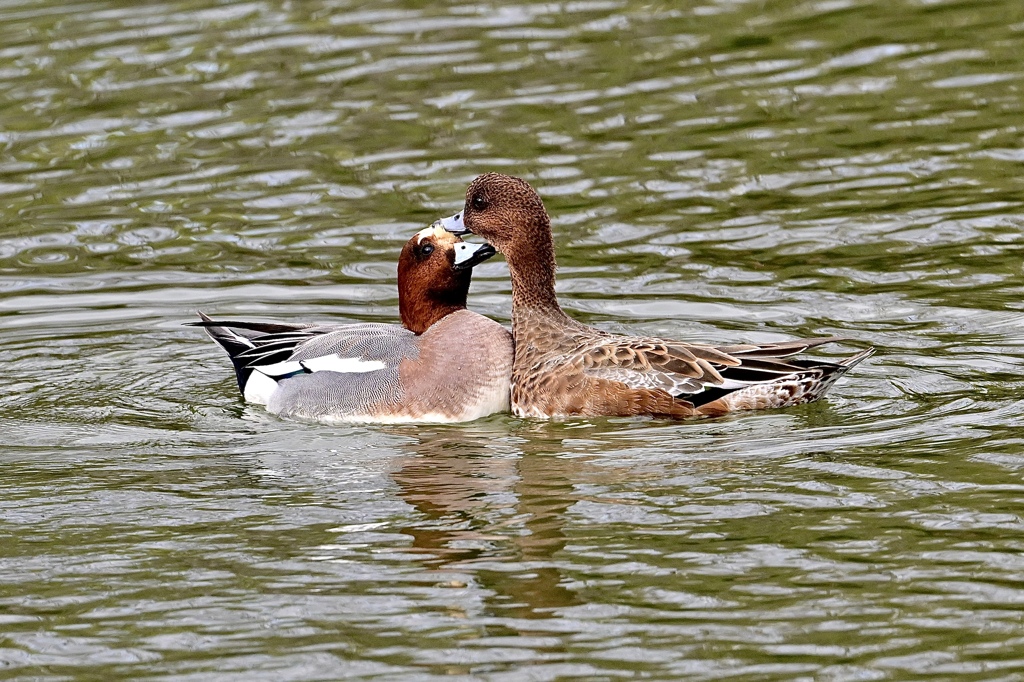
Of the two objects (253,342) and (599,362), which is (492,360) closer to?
(599,362)

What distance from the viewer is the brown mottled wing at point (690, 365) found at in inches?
360

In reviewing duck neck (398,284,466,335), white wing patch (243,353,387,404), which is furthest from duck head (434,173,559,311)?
white wing patch (243,353,387,404)

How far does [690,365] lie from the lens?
30.2 ft

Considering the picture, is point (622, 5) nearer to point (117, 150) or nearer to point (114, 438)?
point (117, 150)

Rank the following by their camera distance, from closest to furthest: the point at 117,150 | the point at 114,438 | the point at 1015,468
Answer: the point at 1015,468 → the point at 114,438 → the point at 117,150

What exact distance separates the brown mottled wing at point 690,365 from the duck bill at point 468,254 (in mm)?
1127

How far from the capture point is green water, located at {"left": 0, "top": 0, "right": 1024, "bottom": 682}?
6.43m

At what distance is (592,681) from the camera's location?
593 cm

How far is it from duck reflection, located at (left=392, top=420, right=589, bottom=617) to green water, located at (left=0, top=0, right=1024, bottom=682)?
0.09ft

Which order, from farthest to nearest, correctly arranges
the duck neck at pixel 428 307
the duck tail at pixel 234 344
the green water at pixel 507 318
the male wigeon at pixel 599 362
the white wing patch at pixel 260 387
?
the duck neck at pixel 428 307 < the duck tail at pixel 234 344 < the white wing patch at pixel 260 387 < the male wigeon at pixel 599 362 < the green water at pixel 507 318

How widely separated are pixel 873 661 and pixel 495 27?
11.1m

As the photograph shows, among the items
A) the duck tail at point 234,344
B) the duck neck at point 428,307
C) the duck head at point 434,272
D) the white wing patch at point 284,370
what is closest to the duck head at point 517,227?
the duck head at point 434,272

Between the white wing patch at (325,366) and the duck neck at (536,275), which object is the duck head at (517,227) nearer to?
the duck neck at (536,275)

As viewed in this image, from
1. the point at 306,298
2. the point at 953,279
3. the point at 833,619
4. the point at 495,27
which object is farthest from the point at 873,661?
the point at 495,27
